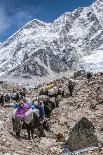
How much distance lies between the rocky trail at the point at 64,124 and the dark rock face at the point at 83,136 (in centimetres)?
27

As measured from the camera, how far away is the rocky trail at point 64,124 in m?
17.6

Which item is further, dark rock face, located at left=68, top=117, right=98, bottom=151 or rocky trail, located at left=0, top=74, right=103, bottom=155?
dark rock face, located at left=68, top=117, right=98, bottom=151

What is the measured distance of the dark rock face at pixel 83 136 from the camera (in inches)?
699

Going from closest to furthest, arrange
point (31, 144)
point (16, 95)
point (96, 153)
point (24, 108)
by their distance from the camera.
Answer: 1. point (96, 153)
2. point (31, 144)
3. point (24, 108)
4. point (16, 95)

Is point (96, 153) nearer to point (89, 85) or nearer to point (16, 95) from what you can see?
point (89, 85)

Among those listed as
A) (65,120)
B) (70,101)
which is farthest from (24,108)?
(70,101)

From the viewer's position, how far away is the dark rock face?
1777 cm

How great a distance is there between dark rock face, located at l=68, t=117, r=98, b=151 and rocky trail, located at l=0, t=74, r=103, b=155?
0.88 feet

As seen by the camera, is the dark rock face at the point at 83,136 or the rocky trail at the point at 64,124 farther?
the dark rock face at the point at 83,136

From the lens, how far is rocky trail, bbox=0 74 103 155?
1756 cm

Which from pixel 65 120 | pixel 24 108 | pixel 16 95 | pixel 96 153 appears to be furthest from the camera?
pixel 16 95

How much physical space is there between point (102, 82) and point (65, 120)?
33.5ft

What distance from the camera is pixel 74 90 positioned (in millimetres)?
39312

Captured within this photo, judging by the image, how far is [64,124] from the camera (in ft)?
90.7
